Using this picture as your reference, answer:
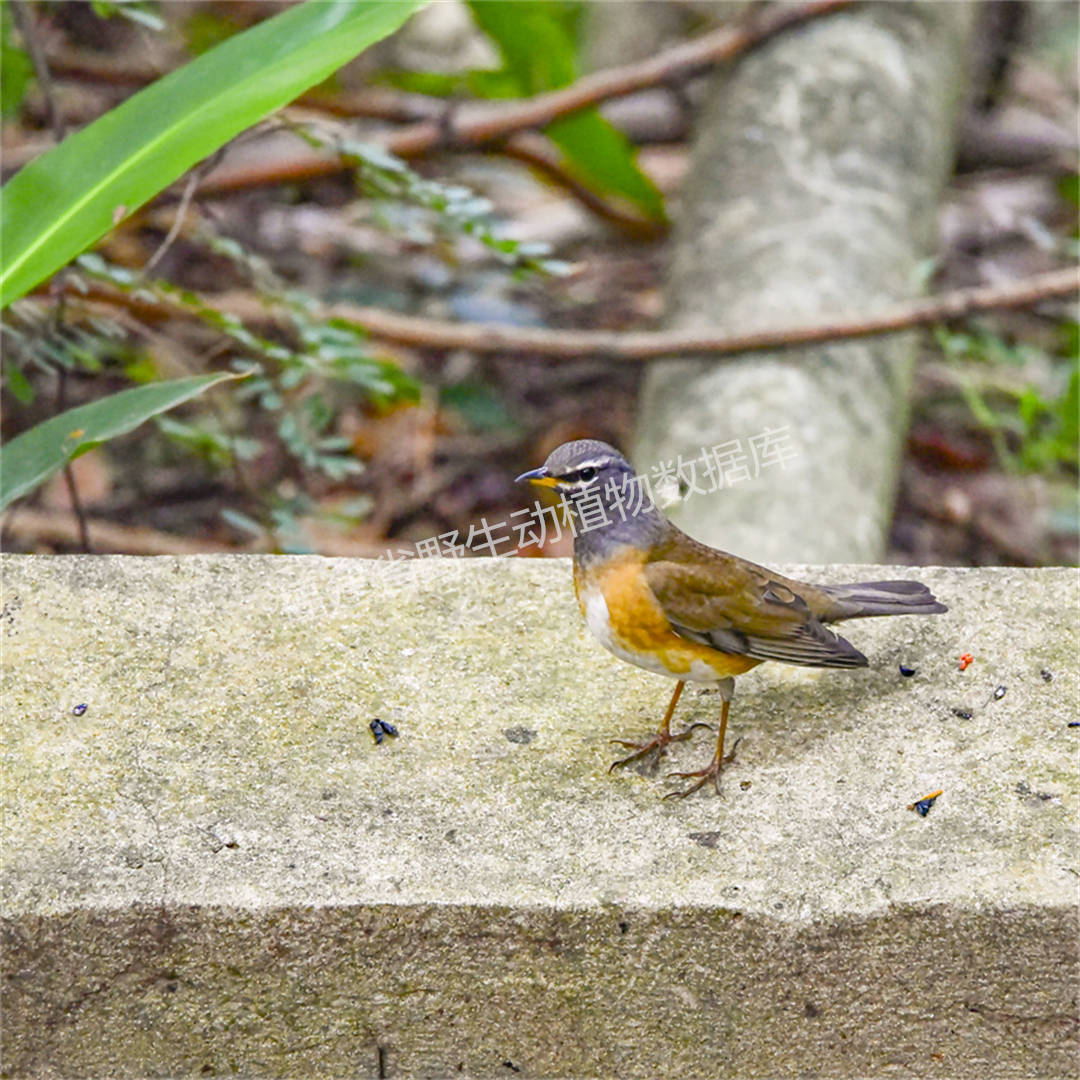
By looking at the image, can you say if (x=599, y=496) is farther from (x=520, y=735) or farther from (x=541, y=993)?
(x=541, y=993)

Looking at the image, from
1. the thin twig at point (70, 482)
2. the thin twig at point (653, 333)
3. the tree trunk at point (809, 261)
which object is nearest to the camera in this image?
the thin twig at point (70, 482)

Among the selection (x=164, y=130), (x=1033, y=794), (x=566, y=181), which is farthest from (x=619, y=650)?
(x=566, y=181)

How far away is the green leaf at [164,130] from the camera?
9.84 ft

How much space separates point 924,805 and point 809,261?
9.96ft

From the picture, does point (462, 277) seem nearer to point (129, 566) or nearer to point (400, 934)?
point (129, 566)

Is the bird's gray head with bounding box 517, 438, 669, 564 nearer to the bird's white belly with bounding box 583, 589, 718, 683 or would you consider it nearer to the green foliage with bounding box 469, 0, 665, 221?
the bird's white belly with bounding box 583, 589, 718, 683

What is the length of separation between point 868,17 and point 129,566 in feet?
14.3

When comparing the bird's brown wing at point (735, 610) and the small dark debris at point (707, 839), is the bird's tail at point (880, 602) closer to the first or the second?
the bird's brown wing at point (735, 610)

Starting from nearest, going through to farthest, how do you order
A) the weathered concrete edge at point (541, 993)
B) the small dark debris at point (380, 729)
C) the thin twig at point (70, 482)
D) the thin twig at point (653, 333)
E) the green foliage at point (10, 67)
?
the weathered concrete edge at point (541, 993) → the small dark debris at point (380, 729) → the thin twig at point (70, 482) → the thin twig at point (653, 333) → the green foliage at point (10, 67)

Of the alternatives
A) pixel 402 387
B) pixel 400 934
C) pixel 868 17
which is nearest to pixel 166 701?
pixel 400 934

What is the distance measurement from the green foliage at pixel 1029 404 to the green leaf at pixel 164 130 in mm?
2510

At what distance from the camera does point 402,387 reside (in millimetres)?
4988

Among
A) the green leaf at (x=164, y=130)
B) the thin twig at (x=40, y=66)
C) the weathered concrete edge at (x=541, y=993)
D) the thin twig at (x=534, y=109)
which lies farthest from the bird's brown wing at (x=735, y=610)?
the thin twig at (x=534, y=109)

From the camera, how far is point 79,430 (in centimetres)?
298
